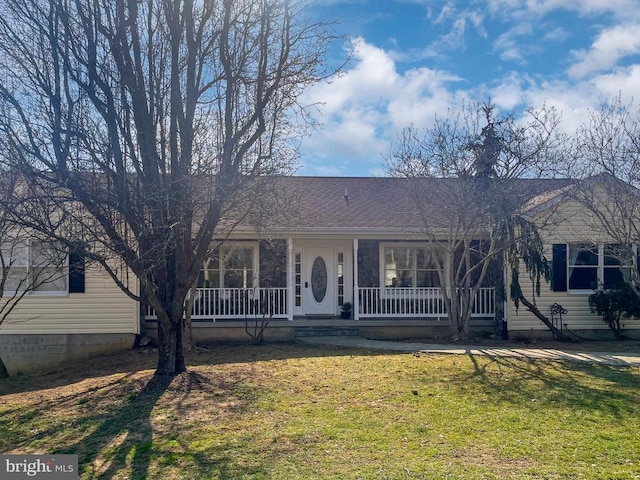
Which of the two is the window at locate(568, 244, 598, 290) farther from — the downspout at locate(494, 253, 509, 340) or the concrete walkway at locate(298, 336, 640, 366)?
the concrete walkway at locate(298, 336, 640, 366)

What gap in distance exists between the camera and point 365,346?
12047 millimetres

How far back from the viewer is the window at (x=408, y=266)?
1561 centimetres

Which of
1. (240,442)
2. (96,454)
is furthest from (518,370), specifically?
(96,454)


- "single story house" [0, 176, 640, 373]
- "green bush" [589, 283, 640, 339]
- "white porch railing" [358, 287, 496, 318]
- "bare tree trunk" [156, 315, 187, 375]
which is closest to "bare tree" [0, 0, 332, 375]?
"bare tree trunk" [156, 315, 187, 375]

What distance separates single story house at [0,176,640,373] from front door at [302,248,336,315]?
29mm

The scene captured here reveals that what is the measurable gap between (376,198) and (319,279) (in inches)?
122

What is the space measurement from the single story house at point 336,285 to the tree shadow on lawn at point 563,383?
3.47 meters

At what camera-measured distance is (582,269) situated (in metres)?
14.3

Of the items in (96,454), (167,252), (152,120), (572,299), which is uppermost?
(152,120)

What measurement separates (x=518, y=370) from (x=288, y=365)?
13.5ft

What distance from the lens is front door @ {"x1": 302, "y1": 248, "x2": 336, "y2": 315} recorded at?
15.6 meters

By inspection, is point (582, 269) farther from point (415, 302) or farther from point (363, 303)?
point (363, 303)

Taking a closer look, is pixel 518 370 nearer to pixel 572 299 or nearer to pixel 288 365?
pixel 288 365

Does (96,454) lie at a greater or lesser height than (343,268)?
lesser
